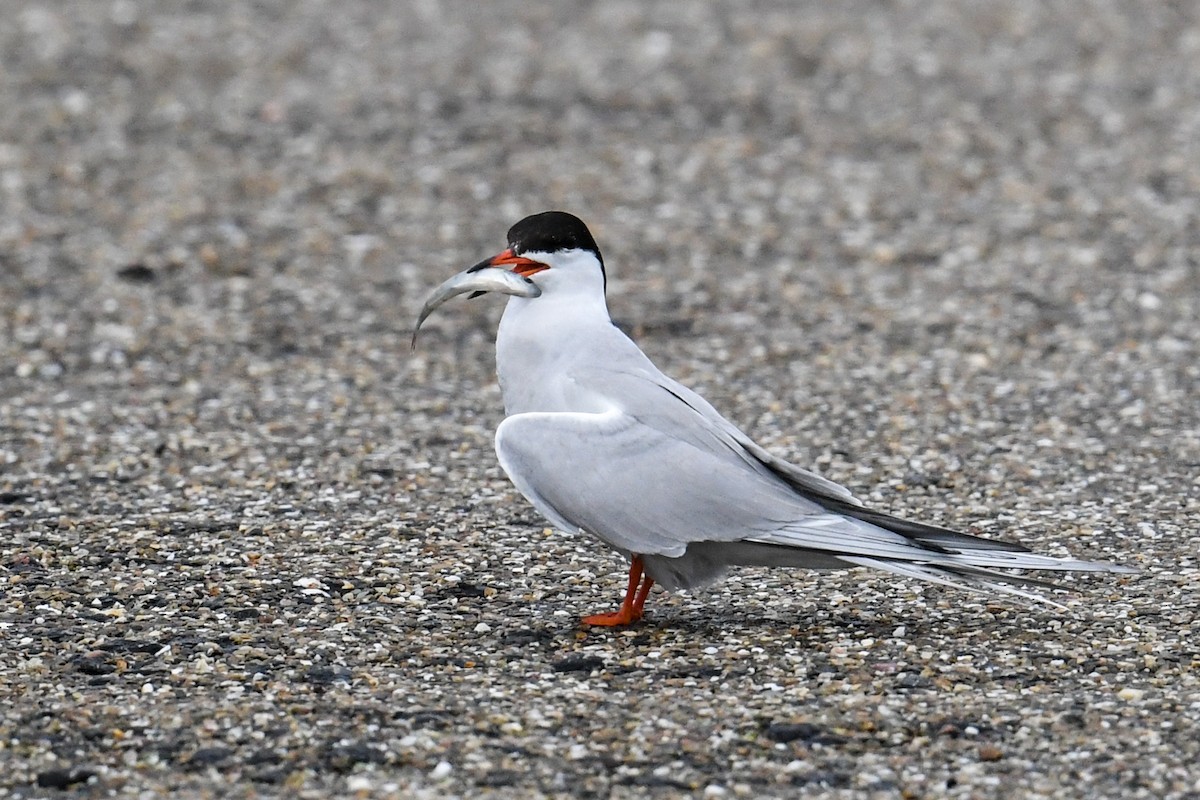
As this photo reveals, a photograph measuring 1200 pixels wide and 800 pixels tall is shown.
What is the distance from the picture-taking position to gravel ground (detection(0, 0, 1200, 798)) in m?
3.84

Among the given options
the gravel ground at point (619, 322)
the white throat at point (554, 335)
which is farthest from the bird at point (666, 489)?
the gravel ground at point (619, 322)

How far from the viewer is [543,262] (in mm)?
4668

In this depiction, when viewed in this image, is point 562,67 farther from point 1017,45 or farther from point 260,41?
point 1017,45

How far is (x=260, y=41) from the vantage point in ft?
40.8

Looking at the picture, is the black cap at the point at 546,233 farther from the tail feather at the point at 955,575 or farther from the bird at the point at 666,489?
the tail feather at the point at 955,575

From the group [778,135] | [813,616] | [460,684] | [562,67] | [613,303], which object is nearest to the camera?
[460,684]

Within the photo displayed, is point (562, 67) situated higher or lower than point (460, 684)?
higher

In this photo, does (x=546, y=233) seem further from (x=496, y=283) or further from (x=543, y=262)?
(x=496, y=283)

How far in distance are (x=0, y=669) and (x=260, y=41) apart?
8.98m

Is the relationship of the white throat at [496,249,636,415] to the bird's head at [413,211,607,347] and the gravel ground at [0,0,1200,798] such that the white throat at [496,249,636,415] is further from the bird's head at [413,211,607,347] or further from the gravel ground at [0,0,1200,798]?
the gravel ground at [0,0,1200,798]

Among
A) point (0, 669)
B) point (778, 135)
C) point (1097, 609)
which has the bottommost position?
point (0, 669)

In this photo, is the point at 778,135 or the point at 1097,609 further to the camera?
the point at 778,135

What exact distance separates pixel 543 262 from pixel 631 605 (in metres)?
0.98

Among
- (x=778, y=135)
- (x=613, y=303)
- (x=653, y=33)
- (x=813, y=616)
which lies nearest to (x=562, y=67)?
(x=653, y=33)
